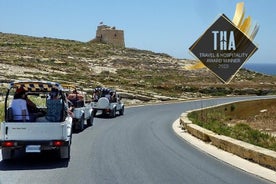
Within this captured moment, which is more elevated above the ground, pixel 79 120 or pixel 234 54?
pixel 234 54

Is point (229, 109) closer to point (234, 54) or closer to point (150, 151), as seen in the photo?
point (234, 54)

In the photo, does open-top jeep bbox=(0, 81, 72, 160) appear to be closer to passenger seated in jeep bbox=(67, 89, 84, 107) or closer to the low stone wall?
the low stone wall

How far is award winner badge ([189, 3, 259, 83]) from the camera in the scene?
58.2 ft

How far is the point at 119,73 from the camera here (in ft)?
255

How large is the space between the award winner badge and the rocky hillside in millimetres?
31710

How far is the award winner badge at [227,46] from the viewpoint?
58.2ft

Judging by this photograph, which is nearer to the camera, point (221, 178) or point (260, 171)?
point (221, 178)

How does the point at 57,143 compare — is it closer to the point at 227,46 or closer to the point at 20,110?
the point at 20,110

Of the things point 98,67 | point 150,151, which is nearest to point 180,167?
point 150,151

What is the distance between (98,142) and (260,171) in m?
7.11

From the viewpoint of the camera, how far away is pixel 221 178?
9703mm

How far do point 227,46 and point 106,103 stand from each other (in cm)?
1400

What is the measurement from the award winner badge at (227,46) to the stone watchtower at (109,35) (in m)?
110

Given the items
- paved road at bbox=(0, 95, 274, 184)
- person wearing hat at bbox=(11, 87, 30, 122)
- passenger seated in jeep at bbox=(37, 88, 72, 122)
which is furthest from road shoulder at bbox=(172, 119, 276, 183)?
person wearing hat at bbox=(11, 87, 30, 122)
